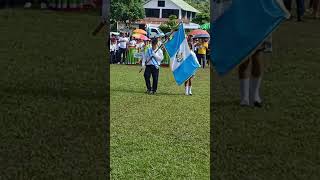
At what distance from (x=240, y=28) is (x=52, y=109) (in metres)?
2.63

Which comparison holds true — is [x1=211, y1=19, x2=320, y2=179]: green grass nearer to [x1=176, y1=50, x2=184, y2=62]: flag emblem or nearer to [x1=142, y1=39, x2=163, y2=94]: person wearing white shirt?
[x1=176, y1=50, x2=184, y2=62]: flag emblem

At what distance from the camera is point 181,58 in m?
9.79

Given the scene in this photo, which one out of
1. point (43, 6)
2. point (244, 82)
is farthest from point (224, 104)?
point (43, 6)

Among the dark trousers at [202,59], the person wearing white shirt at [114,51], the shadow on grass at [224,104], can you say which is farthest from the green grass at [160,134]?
the person wearing white shirt at [114,51]

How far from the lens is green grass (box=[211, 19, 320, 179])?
14.5 feet

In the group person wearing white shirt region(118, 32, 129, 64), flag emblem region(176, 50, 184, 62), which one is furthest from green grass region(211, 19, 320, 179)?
person wearing white shirt region(118, 32, 129, 64)

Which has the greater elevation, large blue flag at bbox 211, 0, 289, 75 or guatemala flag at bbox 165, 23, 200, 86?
large blue flag at bbox 211, 0, 289, 75

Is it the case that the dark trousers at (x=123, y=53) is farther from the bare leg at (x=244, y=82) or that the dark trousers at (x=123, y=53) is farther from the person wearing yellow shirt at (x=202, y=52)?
the bare leg at (x=244, y=82)

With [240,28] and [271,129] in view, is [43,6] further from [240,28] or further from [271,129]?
[240,28]

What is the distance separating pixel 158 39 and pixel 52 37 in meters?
6.53

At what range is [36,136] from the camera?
523cm

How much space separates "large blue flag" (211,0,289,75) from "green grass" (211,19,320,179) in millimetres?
665

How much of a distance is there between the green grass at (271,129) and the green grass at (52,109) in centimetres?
91

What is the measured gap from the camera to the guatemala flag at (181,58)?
977 cm
